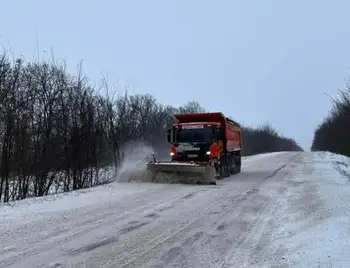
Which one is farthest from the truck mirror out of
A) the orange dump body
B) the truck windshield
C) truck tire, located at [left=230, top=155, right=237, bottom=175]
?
truck tire, located at [left=230, top=155, right=237, bottom=175]

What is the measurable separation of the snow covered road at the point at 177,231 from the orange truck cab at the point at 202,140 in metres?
6.41

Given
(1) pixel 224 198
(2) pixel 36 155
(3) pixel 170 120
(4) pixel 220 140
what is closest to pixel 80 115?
(2) pixel 36 155

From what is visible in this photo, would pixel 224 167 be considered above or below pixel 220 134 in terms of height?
below

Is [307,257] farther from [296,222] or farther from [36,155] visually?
[36,155]

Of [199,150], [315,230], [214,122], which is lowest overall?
[315,230]

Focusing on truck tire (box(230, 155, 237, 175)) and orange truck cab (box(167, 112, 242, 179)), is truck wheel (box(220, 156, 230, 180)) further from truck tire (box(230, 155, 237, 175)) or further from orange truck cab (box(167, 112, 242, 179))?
truck tire (box(230, 155, 237, 175))

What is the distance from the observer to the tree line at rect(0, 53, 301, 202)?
15945 millimetres

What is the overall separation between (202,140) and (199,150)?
51cm

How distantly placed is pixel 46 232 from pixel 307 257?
448 cm

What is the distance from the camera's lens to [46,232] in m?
7.98

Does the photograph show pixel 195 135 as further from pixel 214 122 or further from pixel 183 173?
pixel 183 173

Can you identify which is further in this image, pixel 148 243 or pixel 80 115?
pixel 80 115

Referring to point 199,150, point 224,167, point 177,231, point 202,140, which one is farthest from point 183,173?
point 177,231

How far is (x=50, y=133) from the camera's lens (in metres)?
18.3
